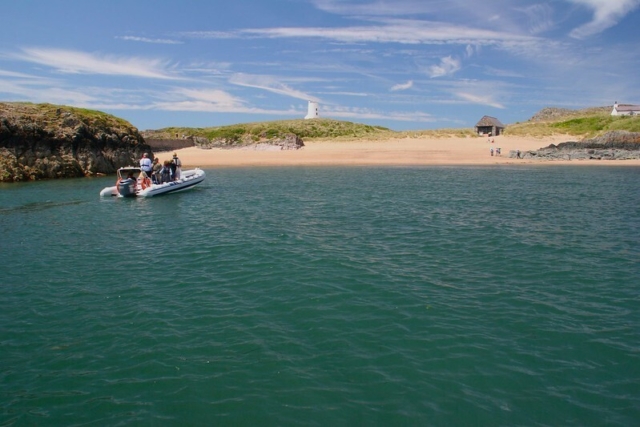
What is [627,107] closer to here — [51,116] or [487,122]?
[487,122]

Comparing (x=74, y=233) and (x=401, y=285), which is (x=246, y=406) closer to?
(x=401, y=285)

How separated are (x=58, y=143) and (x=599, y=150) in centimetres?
4857

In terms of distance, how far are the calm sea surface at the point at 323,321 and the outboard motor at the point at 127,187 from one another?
743 cm

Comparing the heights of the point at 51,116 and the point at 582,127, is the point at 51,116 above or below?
below

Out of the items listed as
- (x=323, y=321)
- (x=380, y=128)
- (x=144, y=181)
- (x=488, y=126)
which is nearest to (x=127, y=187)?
(x=144, y=181)

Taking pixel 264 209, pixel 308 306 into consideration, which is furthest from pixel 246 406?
pixel 264 209

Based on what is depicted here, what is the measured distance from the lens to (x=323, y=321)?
347 inches

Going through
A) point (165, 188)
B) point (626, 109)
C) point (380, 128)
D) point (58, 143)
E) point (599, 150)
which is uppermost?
point (626, 109)

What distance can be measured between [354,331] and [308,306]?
56.8 inches

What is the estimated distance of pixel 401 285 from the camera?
10664 millimetres

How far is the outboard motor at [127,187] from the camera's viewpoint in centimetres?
2603

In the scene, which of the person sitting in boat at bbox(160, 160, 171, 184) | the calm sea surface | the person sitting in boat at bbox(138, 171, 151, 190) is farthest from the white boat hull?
the calm sea surface

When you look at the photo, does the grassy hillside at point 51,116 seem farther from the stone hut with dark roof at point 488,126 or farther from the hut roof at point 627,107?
the hut roof at point 627,107

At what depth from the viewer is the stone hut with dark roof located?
229 ft
